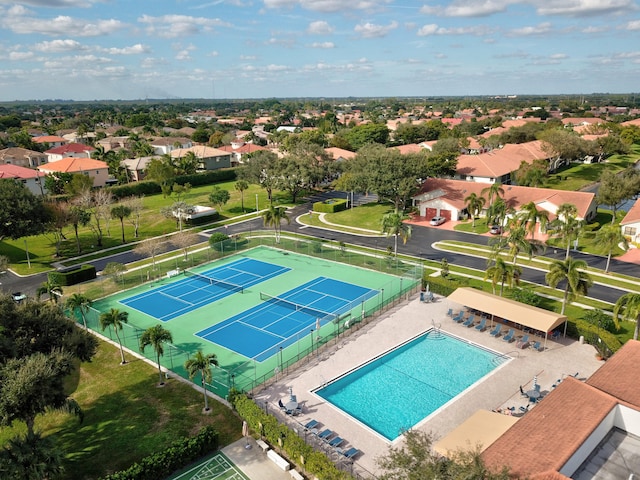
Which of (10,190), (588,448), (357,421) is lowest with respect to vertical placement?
(357,421)

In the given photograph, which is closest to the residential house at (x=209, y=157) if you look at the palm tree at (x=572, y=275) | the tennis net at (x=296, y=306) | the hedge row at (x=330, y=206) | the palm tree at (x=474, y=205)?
the hedge row at (x=330, y=206)

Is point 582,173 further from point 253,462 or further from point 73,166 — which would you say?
point 73,166

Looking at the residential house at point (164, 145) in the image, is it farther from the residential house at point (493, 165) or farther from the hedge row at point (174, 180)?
the residential house at point (493, 165)

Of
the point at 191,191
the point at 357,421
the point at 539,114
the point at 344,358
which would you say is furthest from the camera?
the point at 539,114

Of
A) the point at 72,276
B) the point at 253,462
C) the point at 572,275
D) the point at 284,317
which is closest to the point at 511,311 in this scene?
the point at 572,275

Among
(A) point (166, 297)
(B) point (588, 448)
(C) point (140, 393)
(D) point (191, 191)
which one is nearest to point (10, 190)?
(A) point (166, 297)

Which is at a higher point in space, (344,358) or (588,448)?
(588,448)

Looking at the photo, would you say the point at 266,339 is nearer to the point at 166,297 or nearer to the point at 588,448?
the point at 166,297
